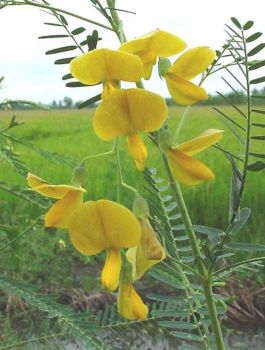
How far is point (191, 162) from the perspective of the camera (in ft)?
1.46

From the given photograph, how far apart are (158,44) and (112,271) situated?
0.14 meters

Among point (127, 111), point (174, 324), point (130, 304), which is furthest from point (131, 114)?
point (174, 324)

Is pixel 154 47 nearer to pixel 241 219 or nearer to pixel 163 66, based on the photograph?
pixel 163 66

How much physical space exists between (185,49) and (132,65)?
68 mm

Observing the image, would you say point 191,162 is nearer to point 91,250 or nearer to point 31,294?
point 91,250

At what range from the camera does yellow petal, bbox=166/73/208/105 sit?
0.45 m

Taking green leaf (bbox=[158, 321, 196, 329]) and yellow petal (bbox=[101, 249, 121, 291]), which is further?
green leaf (bbox=[158, 321, 196, 329])

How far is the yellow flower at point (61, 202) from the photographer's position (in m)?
0.44

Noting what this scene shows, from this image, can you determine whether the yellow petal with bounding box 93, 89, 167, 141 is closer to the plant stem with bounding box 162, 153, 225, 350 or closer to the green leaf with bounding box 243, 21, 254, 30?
the plant stem with bounding box 162, 153, 225, 350

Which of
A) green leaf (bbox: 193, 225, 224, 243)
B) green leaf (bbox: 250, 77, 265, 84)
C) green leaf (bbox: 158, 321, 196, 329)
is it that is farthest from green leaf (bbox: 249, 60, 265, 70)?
green leaf (bbox: 158, 321, 196, 329)

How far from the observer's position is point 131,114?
441 mm

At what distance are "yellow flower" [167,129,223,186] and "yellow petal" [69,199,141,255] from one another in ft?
0.13

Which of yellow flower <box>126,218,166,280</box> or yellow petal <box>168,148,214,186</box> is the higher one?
yellow petal <box>168,148,214,186</box>

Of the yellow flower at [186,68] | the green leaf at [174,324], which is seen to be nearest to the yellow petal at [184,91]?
the yellow flower at [186,68]
